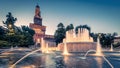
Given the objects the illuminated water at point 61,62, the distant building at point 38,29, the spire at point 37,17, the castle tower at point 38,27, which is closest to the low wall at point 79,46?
the illuminated water at point 61,62

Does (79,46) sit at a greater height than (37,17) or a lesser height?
lesser

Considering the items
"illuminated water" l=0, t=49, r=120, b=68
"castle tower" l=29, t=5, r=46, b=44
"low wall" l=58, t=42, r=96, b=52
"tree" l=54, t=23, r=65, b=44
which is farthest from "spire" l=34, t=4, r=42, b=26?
"illuminated water" l=0, t=49, r=120, b=68

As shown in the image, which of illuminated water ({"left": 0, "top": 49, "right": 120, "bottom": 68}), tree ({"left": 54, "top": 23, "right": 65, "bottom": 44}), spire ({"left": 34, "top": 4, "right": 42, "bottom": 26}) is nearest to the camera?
illuminated water ({"left": 0, "top": 49, "right": 120, "bottom": 68})

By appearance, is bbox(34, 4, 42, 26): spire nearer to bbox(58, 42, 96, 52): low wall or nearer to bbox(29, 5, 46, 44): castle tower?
bbox(29, 5, 46, 44): castle tower

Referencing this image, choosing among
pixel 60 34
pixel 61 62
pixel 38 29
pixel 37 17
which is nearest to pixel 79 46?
pixel 61 62

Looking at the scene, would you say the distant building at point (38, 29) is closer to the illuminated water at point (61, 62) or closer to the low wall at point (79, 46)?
the low wall at point (79, 46)

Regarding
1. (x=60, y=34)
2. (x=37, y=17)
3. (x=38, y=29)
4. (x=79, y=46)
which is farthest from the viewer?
(x=37, y=17)

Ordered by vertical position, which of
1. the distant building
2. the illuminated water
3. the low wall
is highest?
the distant building

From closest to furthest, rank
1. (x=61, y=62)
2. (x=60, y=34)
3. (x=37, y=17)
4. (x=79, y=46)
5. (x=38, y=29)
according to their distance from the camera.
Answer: (x=61, y=62), (x=79, y=46), (x=60, y=34), (x=38, y=29), (x=37, y=17)

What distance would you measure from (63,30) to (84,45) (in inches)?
1801

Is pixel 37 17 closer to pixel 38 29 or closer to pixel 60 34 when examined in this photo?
pixel 38 29

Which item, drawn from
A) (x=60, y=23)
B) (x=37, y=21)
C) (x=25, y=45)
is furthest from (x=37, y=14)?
(x=25, y=45)

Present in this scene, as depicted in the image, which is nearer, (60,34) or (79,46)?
(79,46)

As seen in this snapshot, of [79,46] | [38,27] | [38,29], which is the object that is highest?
[38,27]
